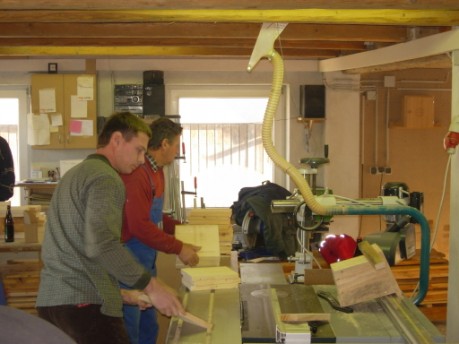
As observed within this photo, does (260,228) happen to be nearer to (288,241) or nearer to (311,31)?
(288,241)

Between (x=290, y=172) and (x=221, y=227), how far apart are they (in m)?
1.53

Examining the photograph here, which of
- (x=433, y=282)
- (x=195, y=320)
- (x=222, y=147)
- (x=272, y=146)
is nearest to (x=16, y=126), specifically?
(x=222, y=147)

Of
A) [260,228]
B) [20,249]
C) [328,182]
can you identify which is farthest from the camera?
[328,182]

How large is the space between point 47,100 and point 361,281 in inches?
172

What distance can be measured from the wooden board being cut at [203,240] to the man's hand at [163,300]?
0.96 meters

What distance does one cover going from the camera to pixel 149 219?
11.5 feet

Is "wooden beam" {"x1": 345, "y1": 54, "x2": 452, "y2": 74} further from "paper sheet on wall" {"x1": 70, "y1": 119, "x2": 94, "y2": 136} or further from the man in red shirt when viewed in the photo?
"paper sheet on wall" {"x1": 70, "y1": 119, "x2": 94, "y2": 136}

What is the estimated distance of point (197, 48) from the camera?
607 cm

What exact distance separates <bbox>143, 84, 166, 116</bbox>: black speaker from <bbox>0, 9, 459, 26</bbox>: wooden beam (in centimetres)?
275

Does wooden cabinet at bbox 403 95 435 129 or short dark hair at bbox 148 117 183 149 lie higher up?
wooden cabinet at bbox 403 95 435 129

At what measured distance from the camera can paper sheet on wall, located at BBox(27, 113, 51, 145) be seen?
628 cm

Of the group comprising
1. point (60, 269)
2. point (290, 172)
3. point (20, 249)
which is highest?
point (290, 172)

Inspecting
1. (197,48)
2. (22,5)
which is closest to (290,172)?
(22,5)

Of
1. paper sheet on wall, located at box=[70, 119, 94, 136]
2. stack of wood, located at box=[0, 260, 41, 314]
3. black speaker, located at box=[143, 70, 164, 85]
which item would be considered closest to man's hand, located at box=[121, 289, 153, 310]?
stack of wood, located at box=[0, 260, 41, 314]
